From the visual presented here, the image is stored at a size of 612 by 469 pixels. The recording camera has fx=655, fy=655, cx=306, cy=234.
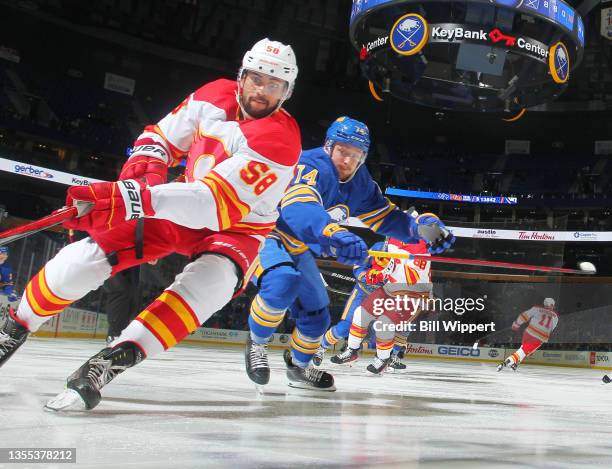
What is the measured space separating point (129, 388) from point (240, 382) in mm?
1061

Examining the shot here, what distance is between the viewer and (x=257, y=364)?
2982 mm

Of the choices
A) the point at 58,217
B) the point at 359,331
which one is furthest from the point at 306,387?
the point at 359,331

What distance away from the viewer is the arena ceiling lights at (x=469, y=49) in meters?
7.78

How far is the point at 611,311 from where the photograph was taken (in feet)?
42.4

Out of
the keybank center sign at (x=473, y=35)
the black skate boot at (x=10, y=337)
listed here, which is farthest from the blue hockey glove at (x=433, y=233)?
the keybank center sign at (x=473, y=35)

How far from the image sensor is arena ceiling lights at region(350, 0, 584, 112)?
25.5 feet

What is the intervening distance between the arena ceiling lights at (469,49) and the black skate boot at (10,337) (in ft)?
21.3

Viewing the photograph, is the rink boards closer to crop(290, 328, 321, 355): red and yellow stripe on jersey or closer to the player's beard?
crop(290, 328, 321, 355): red and yellow stripe on jersey

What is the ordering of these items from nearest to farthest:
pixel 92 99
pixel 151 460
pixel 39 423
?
pixel 151 460
pixel 39 423
pixel 92 99

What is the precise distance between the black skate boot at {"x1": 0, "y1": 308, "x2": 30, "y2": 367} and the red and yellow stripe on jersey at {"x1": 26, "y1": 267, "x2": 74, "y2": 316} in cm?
8

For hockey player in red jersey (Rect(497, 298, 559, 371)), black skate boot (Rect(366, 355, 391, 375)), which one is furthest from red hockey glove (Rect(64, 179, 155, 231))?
hockey player in red jersey (Rect(497, 298, 559, 371))

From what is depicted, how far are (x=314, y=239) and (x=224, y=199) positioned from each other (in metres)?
1.16

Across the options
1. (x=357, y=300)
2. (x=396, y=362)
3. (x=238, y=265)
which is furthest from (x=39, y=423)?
(x=396, y=362)

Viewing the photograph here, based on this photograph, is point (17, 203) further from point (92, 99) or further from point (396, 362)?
point (396, 362)
